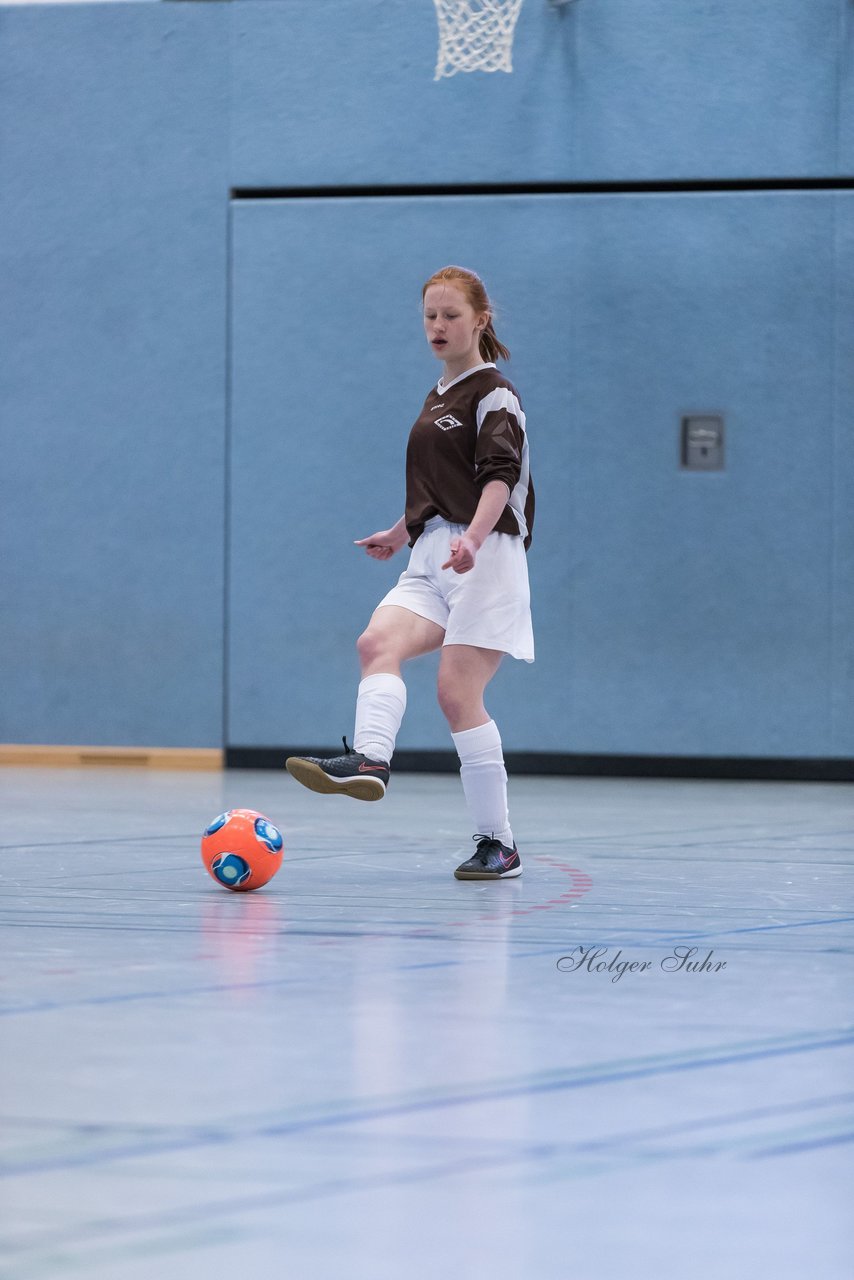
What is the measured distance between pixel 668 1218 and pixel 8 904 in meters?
2.56

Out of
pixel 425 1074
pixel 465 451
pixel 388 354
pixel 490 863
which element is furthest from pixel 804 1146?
pixel 388 354

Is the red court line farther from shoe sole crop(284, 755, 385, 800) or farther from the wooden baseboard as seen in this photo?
the wooden baseboard

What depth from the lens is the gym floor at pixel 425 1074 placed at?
5.93 ft

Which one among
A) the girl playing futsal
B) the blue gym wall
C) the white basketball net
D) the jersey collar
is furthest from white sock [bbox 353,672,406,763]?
the white basketball net

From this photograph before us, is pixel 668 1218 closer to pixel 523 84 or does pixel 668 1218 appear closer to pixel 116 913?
pixel 116 913

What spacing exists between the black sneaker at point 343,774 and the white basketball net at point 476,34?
5811mm

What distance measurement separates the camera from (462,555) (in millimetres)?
4398

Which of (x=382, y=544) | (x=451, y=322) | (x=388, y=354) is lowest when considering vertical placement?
(x=382, y=544)

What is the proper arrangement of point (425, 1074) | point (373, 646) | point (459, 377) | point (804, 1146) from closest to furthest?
point (804, 1146), point (425, 1074), point (373, 646), point (459, 377)

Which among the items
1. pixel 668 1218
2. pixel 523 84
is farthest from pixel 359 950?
pixel 523 84

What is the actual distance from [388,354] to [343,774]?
17.8 feet

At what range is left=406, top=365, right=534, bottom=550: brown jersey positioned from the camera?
4.71m

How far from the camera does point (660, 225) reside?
9.15 m

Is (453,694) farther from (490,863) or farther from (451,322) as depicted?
(451,322)
